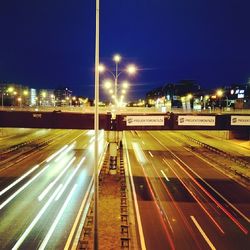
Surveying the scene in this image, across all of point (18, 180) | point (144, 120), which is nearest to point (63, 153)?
point (144, 120)

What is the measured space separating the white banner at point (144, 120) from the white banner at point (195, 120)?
2.61 meters

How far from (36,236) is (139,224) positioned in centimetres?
672

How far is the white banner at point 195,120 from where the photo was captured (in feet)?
146

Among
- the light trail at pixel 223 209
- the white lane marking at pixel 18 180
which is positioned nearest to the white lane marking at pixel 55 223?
the white lane marking at pixel 18 180

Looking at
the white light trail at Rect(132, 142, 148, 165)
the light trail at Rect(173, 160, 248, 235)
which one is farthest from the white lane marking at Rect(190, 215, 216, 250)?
the white light trail at Rect(132, 142, 148, 165)

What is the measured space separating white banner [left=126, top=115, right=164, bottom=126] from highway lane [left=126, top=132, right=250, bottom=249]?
5770 millimetres

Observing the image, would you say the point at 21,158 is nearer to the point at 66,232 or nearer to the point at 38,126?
the point at 38,126

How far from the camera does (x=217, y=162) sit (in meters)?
50.1

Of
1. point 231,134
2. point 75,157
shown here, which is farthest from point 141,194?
point 231,134

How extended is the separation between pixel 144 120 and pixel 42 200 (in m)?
17.5

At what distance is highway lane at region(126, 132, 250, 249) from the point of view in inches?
860

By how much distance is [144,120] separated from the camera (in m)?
43.2

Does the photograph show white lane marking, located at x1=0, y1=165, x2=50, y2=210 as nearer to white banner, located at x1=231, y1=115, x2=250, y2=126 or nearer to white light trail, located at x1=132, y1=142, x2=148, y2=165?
white light trail, located at x1=132, y1=142, x2=148, y2=165

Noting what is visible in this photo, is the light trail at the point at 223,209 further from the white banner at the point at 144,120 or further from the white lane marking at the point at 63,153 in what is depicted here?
the white lane marking at the point at 63,153
